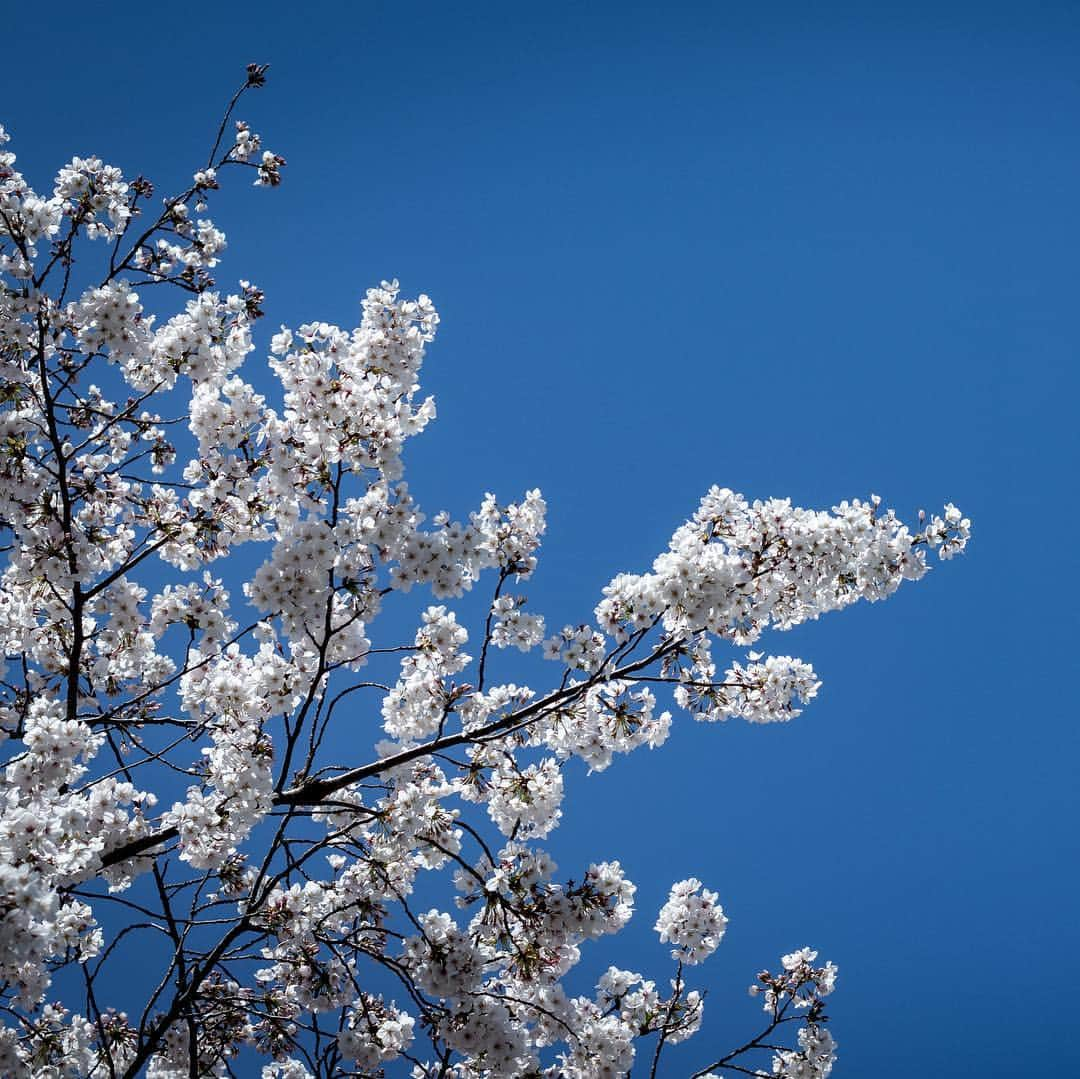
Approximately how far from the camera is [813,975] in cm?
937

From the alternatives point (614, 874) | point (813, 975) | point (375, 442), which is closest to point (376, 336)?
point (375, 442)

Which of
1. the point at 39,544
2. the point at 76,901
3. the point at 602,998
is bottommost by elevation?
the point at 602,998

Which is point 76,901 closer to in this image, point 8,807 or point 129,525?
point 8,807

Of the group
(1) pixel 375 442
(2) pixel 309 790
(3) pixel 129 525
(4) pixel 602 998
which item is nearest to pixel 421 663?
(2) pixel 309 790

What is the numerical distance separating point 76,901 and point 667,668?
477 cm

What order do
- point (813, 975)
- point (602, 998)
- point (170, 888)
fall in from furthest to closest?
point (813, 975), point (602, 998), point (170, 888)

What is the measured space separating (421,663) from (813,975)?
5.44 metres

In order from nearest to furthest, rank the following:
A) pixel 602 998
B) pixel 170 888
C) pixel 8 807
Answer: pixel 8 807 < pixel 170 888 < pixel 602 998

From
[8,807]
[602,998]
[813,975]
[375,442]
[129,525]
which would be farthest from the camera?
[813,975]

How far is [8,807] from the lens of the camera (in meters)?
5.31

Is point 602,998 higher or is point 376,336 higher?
point 376,336

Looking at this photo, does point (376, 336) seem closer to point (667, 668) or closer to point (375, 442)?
point (375, 442)

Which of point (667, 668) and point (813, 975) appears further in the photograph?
point (813, 975)

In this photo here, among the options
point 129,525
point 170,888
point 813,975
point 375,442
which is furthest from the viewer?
point 813,975
